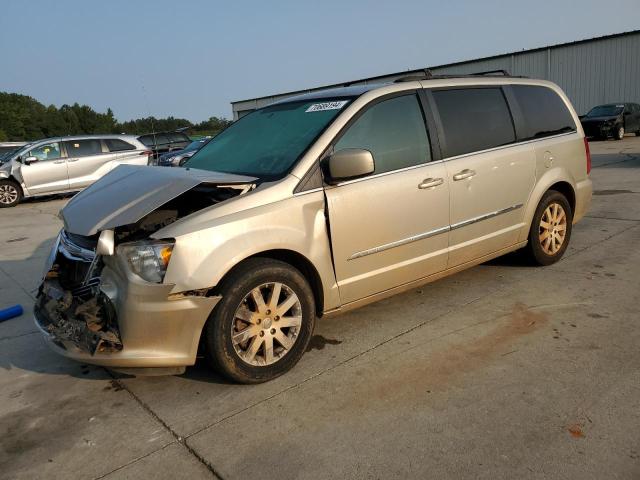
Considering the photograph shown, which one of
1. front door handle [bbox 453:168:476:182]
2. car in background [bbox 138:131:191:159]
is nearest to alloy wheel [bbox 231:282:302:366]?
front door handle [bbox 453:168:476:182]

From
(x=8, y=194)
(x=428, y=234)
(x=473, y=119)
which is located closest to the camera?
(x=428, y=234)

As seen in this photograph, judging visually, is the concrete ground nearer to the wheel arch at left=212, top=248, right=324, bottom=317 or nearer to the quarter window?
the wheel arch at left=212, top=248, right=324, bottom=317

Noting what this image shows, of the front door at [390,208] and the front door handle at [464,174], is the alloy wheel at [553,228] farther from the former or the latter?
the front door at [390,208]

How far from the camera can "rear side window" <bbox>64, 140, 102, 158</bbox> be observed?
14016 millimetres

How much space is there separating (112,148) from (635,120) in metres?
21.4

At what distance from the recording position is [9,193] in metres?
13.8

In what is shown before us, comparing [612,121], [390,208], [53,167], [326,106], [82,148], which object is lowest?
[612,121]

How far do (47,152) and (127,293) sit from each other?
42.4ft

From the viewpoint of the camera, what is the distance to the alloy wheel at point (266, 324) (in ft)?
10.3

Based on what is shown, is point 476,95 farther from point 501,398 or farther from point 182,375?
point 182,375

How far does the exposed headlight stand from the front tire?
0.35m

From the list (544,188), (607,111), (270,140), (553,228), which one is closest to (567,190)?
(553,228)

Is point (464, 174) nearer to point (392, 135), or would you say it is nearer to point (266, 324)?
point (392, 135)

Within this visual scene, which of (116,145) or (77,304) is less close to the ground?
(116,145)
